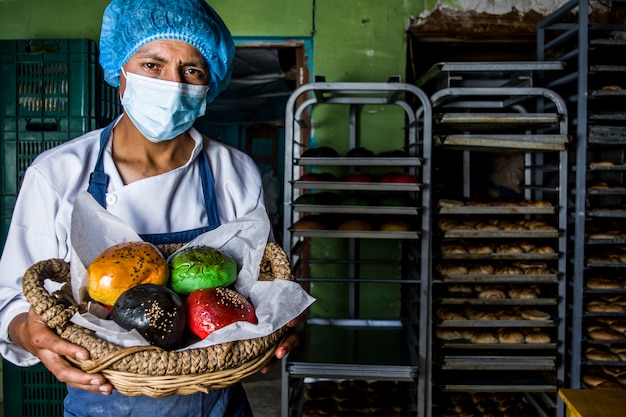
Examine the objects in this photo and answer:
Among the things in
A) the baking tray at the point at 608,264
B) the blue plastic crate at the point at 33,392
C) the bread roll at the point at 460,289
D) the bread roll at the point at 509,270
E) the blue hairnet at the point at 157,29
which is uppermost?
the blue hairnet at the point at 157,29

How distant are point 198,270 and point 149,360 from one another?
0.92ft

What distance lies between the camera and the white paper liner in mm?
974

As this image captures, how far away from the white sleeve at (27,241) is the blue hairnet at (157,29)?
0.38m

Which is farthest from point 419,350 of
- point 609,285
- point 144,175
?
point 144,175

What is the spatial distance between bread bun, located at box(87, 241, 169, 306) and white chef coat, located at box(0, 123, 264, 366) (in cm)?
24

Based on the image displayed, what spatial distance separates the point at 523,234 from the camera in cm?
267

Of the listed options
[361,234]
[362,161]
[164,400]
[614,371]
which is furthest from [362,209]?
[614,371]

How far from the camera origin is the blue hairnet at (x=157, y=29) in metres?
1.34

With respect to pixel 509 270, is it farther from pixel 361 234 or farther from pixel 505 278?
pixel 361 234

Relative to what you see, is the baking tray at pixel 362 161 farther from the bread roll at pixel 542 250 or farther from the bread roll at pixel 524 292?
the bread roll at pixel 524 292

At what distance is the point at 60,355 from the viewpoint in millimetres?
979

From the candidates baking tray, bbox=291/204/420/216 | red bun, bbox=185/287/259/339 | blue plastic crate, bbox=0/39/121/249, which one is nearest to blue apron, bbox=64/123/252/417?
red bun, bbox=185/287/259/339

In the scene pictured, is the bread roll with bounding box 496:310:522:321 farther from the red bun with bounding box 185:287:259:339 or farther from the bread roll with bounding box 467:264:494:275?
the red bun with bounding box 185:287:259:339

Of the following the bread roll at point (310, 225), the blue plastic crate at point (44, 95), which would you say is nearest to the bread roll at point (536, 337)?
the bread roll at point (310, 225)
